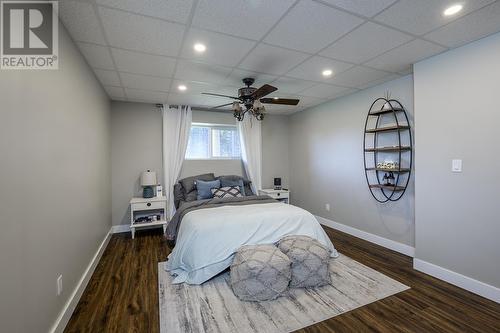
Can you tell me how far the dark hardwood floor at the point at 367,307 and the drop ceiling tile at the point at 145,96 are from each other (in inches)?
102

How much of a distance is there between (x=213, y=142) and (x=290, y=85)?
221 cm

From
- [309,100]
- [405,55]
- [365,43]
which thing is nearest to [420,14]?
[365,43]

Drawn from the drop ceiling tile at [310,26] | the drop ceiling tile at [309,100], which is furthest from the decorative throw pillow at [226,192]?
the drop ceiling tile at [310,26]

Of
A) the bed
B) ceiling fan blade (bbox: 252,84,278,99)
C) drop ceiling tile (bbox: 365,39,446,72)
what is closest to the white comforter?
the bed

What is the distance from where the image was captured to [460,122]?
2432 mm

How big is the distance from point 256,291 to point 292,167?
151 inches

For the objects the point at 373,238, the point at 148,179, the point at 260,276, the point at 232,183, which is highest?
the point at 148,179

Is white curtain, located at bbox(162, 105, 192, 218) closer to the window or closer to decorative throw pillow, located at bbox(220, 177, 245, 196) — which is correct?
the window

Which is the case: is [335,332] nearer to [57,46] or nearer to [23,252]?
[23,252]

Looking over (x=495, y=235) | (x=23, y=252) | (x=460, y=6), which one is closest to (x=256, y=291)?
(x=23, y=252)

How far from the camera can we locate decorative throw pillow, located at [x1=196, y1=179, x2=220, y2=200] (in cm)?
415

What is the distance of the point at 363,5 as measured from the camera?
68.9 inches

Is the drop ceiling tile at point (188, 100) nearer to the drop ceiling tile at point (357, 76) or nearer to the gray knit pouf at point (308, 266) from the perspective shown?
the drop ceiling tile at point (357, 76)

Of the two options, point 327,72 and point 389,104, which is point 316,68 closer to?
point 327,72
